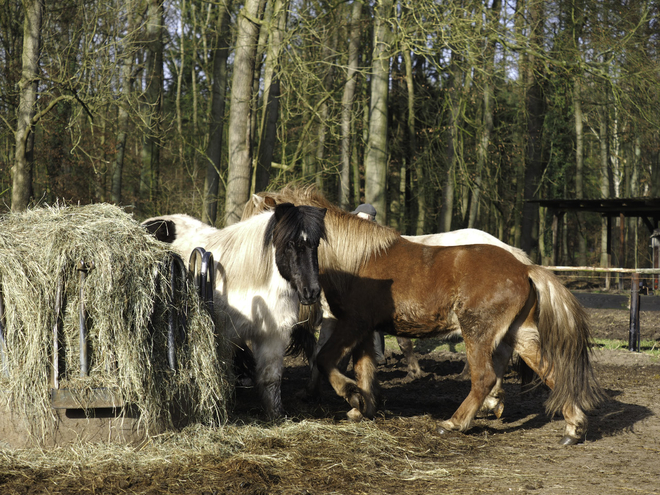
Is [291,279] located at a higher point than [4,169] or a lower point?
lower

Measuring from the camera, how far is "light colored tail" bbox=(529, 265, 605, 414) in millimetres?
4695

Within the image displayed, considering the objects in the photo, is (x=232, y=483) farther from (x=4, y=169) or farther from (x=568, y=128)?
(x=568, y=128)

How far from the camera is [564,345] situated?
15.6ft

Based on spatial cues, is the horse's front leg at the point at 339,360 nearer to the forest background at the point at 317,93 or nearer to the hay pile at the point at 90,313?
the hay pile at the point at 90,313

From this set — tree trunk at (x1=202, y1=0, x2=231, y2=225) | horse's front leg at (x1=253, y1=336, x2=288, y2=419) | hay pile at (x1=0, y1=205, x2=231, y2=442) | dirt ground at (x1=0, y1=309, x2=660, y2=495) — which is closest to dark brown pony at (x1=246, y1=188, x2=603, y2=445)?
dirt ground at (x1=0, y1=309, x2=660, y2=495)

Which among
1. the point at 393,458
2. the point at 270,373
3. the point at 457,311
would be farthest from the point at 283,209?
the point at 393,458

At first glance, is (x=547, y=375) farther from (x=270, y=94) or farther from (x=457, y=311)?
(x=270, y=94)

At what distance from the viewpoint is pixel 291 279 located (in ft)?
14.6

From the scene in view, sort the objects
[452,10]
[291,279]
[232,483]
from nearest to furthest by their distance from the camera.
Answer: [232,483] → [291,279] → [452,10]

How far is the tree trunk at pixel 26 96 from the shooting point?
795 centimetres

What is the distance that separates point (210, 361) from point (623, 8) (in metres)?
10.3

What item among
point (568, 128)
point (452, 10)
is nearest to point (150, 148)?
point (452, 10)

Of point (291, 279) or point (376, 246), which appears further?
point (376, 246)

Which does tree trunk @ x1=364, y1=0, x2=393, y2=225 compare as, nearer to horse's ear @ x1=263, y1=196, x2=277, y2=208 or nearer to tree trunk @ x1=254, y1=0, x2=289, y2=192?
tree trunk @ x1=254, y1=0, x2=289, y2=192
